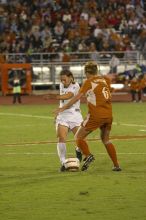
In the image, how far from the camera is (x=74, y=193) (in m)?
12.1

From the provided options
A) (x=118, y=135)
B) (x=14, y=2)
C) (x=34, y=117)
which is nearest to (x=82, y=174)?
(x=118, y=135)

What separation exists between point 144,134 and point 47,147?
3.72 m

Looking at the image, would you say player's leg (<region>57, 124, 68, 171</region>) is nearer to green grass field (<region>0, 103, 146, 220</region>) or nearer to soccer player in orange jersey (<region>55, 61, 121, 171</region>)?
green grass field (<region>0, 103, 146, 220</region>)

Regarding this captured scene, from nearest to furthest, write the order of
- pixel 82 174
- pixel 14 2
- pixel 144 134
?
pixel 82 174
pixel 144 134
pixel 14 2

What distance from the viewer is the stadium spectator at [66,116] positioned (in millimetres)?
14727

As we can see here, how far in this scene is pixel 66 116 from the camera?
15086mm

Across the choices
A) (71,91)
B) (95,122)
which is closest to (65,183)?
(95,122)

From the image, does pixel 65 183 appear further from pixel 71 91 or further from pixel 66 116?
pixel 71 91

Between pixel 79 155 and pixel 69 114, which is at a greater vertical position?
pixel 69 114

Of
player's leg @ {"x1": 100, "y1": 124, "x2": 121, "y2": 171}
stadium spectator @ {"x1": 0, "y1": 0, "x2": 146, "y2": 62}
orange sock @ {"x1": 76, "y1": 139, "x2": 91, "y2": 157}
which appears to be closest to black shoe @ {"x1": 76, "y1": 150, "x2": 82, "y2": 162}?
orange sock @ {"x1": 76, "y1": 139, "x2": 91, "y2": 157}

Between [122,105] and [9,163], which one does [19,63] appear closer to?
[122,105]

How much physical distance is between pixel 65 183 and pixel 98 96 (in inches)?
74.9

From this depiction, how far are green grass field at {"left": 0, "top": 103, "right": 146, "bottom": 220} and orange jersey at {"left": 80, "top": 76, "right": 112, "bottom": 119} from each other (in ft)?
3.35

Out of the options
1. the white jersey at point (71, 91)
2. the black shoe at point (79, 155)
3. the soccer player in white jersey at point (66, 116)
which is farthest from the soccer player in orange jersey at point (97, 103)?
the black shoe at point (79, 155)
